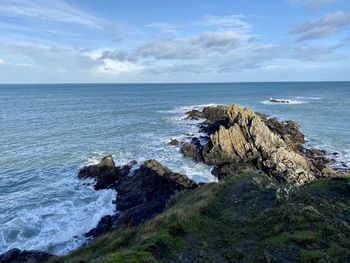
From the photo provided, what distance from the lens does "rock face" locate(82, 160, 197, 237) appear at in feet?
84.2

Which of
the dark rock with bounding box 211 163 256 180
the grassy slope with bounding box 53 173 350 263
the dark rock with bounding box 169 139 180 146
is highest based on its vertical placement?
the grassy slope with bounding box 53 173 350 263

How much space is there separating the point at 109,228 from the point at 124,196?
21.0ft

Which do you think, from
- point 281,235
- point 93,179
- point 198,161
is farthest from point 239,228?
point 198,161

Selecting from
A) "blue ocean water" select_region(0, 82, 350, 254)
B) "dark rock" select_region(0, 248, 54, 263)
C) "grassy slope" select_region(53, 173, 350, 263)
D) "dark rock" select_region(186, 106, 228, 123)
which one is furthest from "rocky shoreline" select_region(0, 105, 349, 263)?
"dark rock" select_region(186, 106, 228, 123)

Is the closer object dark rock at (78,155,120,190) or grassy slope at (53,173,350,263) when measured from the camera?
grassy slope at (53,173,350,263)

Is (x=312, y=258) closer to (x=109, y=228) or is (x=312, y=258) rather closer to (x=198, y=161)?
(x=109, y=228)

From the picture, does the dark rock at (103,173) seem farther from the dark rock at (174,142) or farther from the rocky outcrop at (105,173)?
the dark rock at (174,142)

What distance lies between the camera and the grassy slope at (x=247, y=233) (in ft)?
40.5

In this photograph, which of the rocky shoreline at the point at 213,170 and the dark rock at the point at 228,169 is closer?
the rocky shoreline at the point at 213,170

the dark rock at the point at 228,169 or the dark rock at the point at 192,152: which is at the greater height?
the dark rock at the point at 192,152

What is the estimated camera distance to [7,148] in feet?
162

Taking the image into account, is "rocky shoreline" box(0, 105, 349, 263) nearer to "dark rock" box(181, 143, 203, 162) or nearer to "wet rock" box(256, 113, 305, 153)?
"dark rock" box(181, 143, 203, 162)

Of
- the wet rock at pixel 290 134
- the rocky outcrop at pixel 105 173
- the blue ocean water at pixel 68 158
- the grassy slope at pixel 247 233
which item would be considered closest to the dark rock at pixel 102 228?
the blue ocean water at pixel 68 158

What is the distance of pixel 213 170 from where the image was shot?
131 feet
